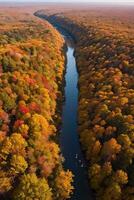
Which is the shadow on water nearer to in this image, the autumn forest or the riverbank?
the riverbank

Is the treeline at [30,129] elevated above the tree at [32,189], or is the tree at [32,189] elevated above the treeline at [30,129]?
the treeline at [30,129]

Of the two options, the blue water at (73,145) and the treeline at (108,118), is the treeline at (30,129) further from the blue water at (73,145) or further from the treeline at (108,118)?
the treeline at (108,118)

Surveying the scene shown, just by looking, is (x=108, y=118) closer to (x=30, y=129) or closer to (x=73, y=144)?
(x=73, y=144)

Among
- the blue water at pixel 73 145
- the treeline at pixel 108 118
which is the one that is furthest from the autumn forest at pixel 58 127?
the blue water at pixel 73 145

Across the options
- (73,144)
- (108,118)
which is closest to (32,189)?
(73,144)

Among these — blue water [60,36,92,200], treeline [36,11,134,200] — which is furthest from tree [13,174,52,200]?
treeline [36,11,134,200]

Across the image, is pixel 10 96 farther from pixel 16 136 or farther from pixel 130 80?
pixel 130 80

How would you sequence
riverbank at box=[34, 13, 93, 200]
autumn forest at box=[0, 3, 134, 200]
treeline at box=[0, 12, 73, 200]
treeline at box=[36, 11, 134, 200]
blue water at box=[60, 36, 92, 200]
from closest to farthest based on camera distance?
treeline at box=[0, 12, 73, 200] → autumn forest at box=[0, 3, 134, 200] → treeline at box=[36, 11, 134, 200] → blue water at box=[60, 36, 92, 200] → riverbank at box=[34, 13, 93, 200]
